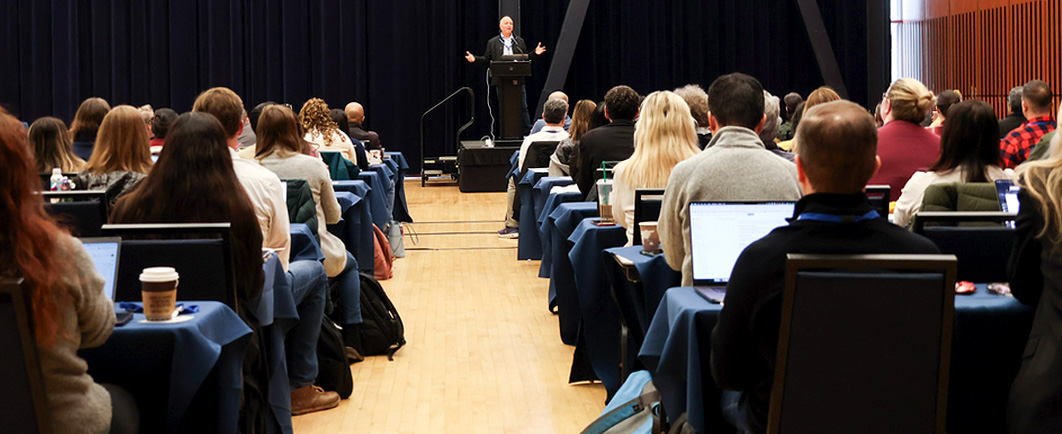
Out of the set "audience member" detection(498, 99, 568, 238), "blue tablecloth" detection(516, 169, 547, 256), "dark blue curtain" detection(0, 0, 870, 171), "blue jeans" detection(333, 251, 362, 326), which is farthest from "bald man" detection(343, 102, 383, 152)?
"dark blue curtain" detection(0, 0, 870, 171)

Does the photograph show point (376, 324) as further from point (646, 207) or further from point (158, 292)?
point (158, 292)

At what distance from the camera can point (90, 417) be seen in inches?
85.7

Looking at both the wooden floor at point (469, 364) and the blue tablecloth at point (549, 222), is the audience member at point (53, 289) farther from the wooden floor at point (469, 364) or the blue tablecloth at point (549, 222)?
the blue tablecloth at point (549, 222)

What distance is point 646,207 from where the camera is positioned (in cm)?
392

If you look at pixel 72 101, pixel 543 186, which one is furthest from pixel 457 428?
pixel 72 101

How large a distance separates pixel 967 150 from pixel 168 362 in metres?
2.71

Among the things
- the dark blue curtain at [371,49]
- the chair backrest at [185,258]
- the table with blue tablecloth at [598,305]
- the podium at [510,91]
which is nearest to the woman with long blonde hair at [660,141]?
the table with blue tablecloth at [598,305]

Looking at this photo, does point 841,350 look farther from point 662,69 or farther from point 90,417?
point 662,69

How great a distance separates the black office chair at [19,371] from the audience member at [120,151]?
2.04 meters

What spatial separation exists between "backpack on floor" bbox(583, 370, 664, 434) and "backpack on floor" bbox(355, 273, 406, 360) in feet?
5.87

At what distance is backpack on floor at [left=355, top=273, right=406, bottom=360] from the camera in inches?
197

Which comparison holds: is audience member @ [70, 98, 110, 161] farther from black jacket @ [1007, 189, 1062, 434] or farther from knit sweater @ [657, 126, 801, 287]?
black jacket @ [1007, 189, 1062, 434]

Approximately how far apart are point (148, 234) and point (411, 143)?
1238 cm

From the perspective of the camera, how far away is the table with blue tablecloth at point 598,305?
4328mm
